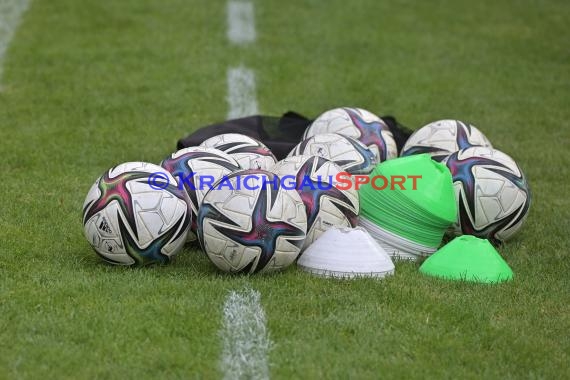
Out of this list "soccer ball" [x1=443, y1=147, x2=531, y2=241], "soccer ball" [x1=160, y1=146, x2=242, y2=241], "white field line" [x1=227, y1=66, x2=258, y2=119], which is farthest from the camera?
"white field line" [x1=227, y1=66, x2=258, y2=119]

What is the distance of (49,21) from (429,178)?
796cm

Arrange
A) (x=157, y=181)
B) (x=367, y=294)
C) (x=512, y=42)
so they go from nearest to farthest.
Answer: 1. (x=367, y=294)
2. (x=157, y=181)
3. (x=512, y=42)

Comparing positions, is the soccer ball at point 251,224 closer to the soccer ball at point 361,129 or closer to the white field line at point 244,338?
the white field line at point 244,338

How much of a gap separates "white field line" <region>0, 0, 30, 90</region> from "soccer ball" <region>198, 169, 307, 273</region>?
19.8 ft

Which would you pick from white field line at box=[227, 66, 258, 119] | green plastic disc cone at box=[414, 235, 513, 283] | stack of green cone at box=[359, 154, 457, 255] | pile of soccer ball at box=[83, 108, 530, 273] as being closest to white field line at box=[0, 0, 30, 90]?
white field line at box=[227, 66, 258, 119]

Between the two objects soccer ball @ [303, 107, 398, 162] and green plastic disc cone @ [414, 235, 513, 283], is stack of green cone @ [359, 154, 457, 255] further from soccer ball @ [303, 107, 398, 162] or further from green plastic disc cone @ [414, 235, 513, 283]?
soccer ball @ [303, 107, 398, 162]

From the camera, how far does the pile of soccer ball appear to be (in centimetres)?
554

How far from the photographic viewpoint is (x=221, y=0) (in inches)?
564

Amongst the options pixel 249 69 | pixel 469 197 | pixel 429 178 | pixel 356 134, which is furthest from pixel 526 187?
pixel 249 69

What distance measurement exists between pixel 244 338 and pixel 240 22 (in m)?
8.86

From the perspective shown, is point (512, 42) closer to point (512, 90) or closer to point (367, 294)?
point (512, 90)

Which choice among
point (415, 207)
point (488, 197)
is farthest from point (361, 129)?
point (415, 207)

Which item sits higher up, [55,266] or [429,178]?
[429,178]

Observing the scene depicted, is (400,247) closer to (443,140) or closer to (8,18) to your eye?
(443,140)
